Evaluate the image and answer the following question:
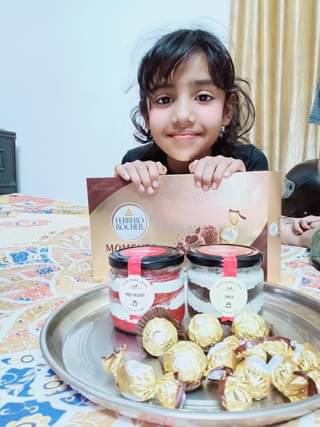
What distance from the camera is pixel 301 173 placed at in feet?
5.09

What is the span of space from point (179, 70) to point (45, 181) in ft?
6.02

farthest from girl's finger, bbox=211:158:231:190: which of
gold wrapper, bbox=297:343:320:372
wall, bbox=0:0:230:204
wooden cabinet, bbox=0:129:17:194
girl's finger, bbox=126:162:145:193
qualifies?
wooden cabinet, bbox=0:129:17:194

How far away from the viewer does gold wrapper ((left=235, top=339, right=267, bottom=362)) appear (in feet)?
0.92

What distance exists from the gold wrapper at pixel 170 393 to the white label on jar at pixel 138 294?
11 centimetres

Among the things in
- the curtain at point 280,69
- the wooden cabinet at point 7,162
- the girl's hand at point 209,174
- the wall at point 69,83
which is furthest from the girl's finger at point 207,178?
the wooden cabinet at point 7,162

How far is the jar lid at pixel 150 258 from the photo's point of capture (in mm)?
366

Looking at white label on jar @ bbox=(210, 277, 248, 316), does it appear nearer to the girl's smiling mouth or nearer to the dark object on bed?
the girl's smiling mouth

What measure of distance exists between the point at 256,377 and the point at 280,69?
1973 millimetres

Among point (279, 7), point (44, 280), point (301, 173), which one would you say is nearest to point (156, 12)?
point (279, 7)

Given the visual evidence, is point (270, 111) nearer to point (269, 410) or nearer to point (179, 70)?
point (179, 70)

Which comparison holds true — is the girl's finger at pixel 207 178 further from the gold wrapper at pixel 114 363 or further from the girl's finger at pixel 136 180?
the gold wrapper at pixel 114 363

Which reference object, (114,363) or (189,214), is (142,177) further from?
(114,363)

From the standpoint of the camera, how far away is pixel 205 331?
323mm

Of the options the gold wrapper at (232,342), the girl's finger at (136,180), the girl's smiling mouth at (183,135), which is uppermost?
the girl's smiling mouth at (183,135)
